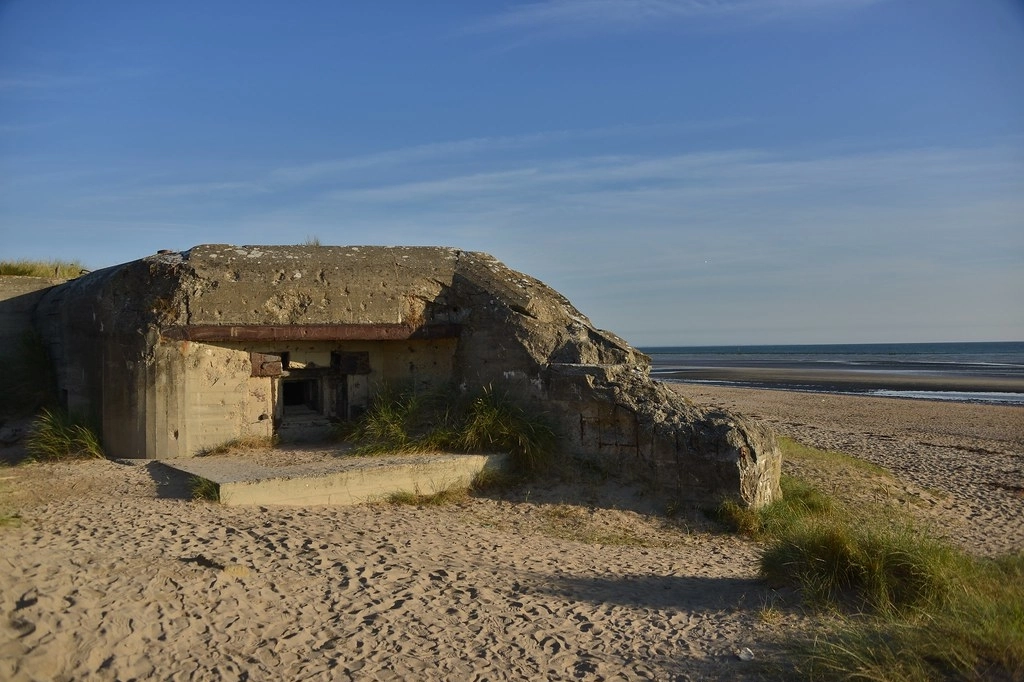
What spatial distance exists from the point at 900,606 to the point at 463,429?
15.3 ft

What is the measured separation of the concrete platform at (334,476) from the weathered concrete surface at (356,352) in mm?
823

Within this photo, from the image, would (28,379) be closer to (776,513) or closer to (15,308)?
(15,308)

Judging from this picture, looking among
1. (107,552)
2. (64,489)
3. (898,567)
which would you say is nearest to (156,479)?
(64,489)

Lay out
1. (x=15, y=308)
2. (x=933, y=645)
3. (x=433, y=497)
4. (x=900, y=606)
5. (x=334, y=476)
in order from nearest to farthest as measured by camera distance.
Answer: (x=933, y=645) < (x=900, y=606) < (x=334, y=476) < (x=433, y=497) < (x=15, y=308)

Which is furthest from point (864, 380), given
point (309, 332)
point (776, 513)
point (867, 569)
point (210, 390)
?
point (867, 569)

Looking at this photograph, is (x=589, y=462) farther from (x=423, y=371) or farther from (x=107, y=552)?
(x=107, y=552)

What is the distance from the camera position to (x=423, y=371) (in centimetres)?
976

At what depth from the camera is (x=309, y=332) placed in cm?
902

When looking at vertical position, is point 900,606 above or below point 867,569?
below

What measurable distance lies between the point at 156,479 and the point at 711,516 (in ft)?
16.7

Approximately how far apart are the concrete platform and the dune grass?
3.25 metres

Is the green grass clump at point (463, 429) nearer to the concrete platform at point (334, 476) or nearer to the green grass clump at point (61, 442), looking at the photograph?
the concrete platform at point (334, 476)

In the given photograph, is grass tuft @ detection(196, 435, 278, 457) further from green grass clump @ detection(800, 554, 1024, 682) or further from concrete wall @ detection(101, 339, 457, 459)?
green grass clump @ detection(800, 554, 1024, 682)

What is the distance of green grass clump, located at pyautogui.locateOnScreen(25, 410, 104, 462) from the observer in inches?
342
